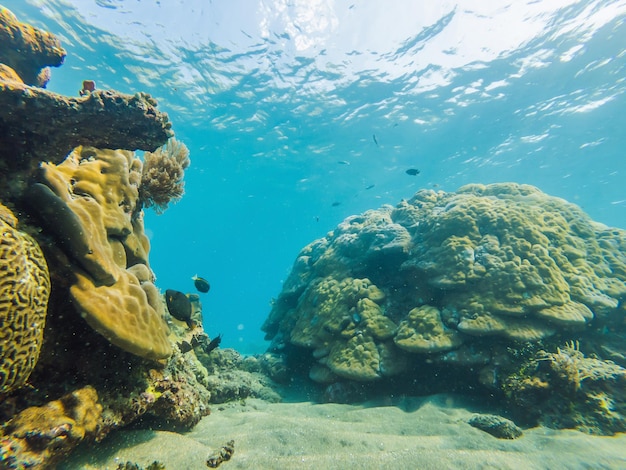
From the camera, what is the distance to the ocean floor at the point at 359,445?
2992mm

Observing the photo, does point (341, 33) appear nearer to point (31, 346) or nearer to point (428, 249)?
point (428, 249)

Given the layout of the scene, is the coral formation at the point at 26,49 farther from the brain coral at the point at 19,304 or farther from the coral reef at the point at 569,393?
the coral reef at the point at 569,393

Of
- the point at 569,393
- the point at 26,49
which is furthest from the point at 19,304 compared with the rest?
the point at 569,393

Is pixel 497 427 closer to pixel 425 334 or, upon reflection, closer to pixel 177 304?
pixel 425 334

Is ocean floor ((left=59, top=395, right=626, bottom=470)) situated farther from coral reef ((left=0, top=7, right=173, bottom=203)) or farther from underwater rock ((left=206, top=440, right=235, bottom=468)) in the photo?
coral reef ((left=0, top=7, right=173, bottom=203))

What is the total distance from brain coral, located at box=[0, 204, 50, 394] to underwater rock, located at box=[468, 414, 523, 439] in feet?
18.0

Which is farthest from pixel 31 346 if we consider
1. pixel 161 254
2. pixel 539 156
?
pixel 161 254

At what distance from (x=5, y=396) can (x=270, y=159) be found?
31.1 meters

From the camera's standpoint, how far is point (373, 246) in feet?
26.6

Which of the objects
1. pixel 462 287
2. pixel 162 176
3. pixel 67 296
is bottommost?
pixel 67 296

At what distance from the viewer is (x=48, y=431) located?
226 cm

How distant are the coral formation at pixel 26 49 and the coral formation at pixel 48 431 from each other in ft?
18.8

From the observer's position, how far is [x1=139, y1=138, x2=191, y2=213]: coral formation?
4.80 metres

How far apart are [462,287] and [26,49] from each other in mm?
9399
